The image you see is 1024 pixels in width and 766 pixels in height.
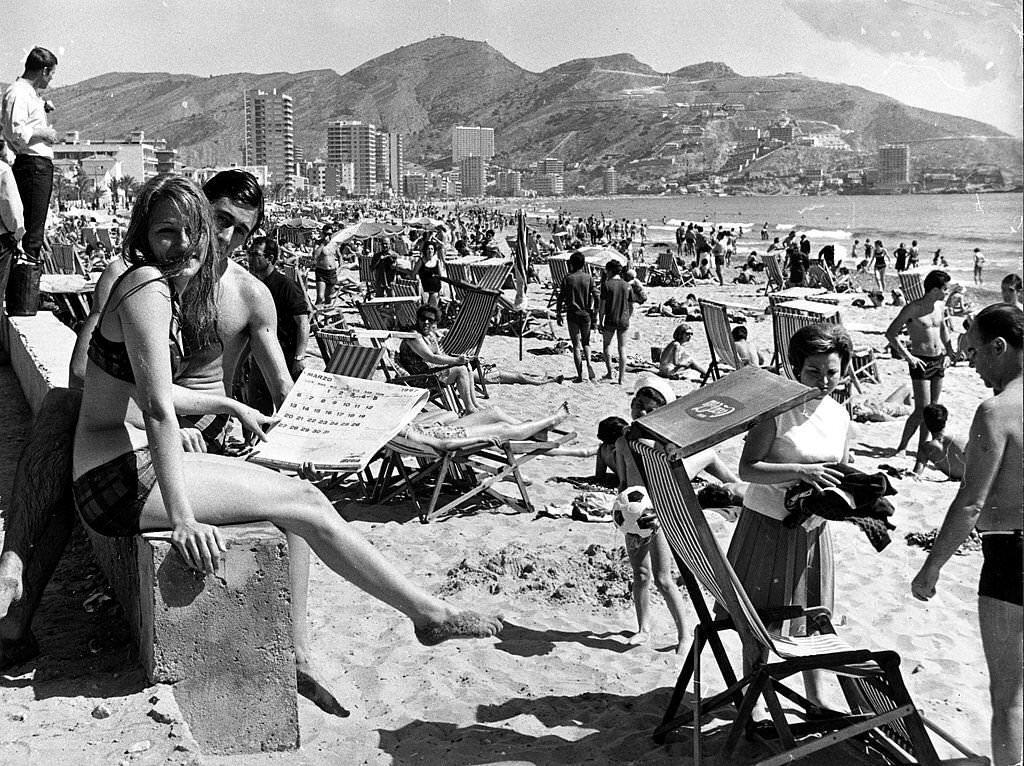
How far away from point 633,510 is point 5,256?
15.7 ft

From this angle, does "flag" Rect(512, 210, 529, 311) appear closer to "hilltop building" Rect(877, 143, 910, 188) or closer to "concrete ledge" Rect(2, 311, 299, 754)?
"concrete ledge" Rect(2, 311, 299, 754)

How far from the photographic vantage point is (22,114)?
6.02m

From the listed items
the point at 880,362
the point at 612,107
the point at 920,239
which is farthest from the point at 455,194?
the point at 880,362

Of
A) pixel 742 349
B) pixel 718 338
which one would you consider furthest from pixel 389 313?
pixel 742 349

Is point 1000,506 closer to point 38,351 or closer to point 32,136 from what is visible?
point 38,351

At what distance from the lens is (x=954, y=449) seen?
253 inches

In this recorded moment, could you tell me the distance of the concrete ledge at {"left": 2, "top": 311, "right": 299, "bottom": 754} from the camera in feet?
7.61

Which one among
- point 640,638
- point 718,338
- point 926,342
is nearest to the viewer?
point 640,638

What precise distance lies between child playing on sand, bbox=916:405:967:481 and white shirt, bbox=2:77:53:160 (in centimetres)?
575

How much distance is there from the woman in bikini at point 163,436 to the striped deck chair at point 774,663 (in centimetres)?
75

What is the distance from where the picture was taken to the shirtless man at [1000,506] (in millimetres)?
2305

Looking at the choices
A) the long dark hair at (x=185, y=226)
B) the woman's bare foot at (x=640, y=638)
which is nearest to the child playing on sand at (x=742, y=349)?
the woman's bare foot at (x=640, y=638)

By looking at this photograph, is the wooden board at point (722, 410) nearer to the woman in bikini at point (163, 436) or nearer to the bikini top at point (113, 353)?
the woman in bikini at point (163, 436)

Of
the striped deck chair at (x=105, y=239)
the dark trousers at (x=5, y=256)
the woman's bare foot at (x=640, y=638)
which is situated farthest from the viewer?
the striped deck chair at (x=105, y=239)
